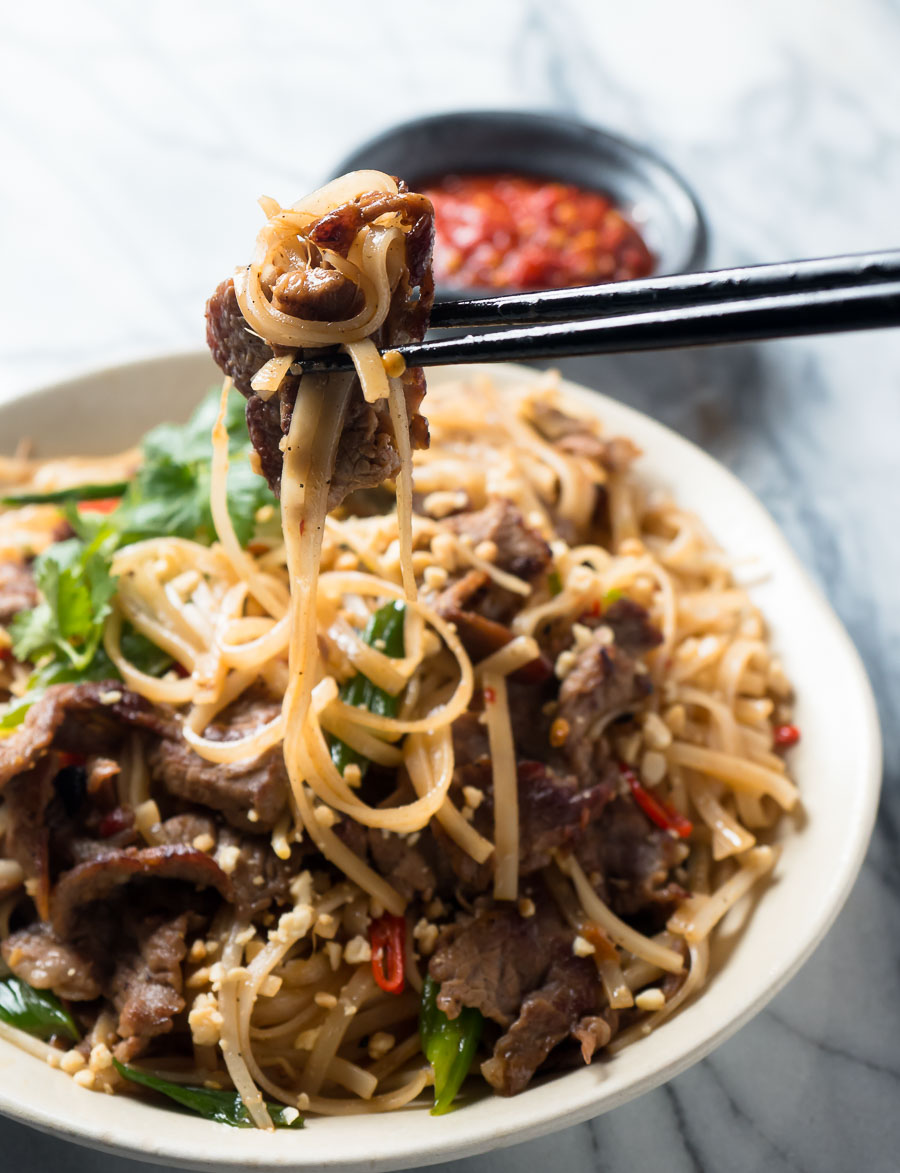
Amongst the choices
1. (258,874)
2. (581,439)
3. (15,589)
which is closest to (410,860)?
(258,874)

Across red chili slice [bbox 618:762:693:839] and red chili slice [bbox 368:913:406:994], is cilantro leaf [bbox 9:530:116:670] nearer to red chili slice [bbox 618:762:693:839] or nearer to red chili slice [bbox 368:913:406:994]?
red chili slice [bbox 368:913:406:994]

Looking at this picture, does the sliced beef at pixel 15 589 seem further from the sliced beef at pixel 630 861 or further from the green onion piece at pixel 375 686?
the sliced beef at pixel 630 861

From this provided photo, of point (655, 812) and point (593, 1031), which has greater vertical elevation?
point (655, 812)

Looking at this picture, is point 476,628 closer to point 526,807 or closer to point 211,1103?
point 526,807

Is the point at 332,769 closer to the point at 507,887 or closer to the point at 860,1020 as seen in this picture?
the point at 507,887

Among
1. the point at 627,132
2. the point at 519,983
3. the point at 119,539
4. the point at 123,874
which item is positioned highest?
the point at 627,132

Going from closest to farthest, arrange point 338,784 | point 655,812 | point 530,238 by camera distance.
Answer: point 338,784 → point 655,812 → point 530,238

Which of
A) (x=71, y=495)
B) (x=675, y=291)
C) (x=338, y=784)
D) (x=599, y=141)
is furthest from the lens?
(x=599, y=141)

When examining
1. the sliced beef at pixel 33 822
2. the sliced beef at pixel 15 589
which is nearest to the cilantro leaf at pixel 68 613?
the sliced beef at pixel 15 589
